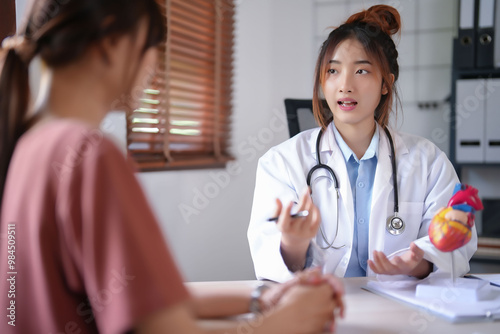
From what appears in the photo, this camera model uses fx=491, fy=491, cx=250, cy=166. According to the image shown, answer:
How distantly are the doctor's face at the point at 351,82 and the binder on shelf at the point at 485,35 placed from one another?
3.03ft

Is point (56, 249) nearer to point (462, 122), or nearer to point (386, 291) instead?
point (386, 291)

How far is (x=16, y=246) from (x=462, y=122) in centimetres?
208

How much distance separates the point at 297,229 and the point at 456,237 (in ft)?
1.06

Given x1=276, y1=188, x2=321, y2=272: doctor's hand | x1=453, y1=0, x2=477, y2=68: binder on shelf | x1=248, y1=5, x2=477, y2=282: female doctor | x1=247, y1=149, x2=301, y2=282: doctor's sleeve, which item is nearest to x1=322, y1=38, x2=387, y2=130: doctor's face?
x1=248, y1=5, x2=477, y2=282: female doctor

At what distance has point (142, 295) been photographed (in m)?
0.47

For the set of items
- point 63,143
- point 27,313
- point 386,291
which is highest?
point 63,143

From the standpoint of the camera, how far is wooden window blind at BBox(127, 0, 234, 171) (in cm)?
201

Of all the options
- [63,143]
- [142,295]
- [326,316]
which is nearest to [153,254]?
[142,295]

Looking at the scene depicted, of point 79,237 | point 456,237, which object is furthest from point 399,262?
point 79,237

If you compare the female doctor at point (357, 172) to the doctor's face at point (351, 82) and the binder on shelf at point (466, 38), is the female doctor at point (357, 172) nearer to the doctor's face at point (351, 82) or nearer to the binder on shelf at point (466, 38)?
the doctor's face at point (351, 82)

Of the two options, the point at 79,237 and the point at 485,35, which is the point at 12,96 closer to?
the point at 79,237

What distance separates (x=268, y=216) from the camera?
131cm

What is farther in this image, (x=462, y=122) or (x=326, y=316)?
(x=462, y=122)

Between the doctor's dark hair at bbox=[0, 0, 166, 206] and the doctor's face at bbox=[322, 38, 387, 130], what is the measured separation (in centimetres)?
91
